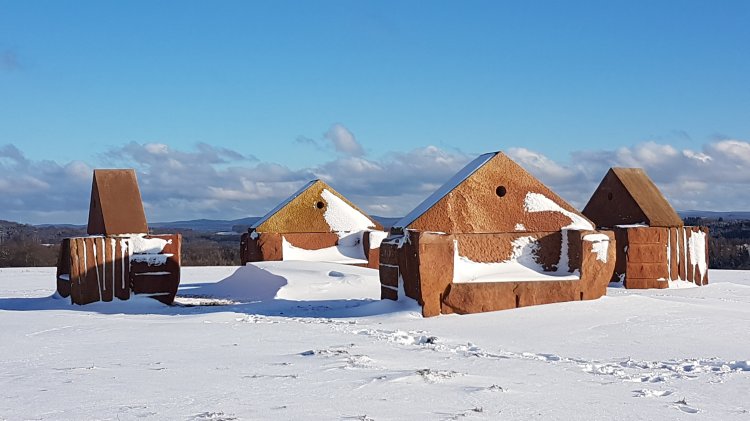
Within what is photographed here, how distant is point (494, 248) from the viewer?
13320mm

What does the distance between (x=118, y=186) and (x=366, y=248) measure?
288 inches

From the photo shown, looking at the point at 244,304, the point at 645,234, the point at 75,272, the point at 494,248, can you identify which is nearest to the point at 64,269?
the point at 75,272

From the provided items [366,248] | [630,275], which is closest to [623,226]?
[630,275]

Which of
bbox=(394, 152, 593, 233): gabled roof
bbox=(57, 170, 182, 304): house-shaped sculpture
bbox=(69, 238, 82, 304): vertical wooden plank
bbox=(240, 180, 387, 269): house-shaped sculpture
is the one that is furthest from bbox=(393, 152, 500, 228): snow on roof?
bbox=(240, 180, 387, 269): house-shaped sculpture

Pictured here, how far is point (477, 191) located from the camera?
13.5 m

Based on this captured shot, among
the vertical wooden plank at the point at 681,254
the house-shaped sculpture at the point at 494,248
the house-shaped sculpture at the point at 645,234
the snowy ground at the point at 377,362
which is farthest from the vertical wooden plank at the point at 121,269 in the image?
the vertical wooden plank at the point at 681,254

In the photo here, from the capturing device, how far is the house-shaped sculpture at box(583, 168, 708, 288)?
19.1 metres

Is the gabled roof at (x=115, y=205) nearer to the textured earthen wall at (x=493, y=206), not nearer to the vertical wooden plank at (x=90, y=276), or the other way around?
the vertical wooden plank at (x=90, y=276)

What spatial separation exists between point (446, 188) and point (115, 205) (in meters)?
7.33

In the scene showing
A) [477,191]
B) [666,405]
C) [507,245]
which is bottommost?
[666,405]

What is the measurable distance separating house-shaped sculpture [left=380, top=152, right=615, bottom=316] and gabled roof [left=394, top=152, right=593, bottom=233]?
0.02 m

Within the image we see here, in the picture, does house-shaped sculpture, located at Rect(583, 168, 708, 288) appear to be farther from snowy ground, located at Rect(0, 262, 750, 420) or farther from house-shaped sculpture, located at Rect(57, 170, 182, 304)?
house-shaped sculpture, located at Rect(57, 170, 182, 304)

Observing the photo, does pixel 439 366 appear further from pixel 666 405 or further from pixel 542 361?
pixel 666 405

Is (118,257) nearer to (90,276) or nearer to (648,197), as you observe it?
(90,276)
